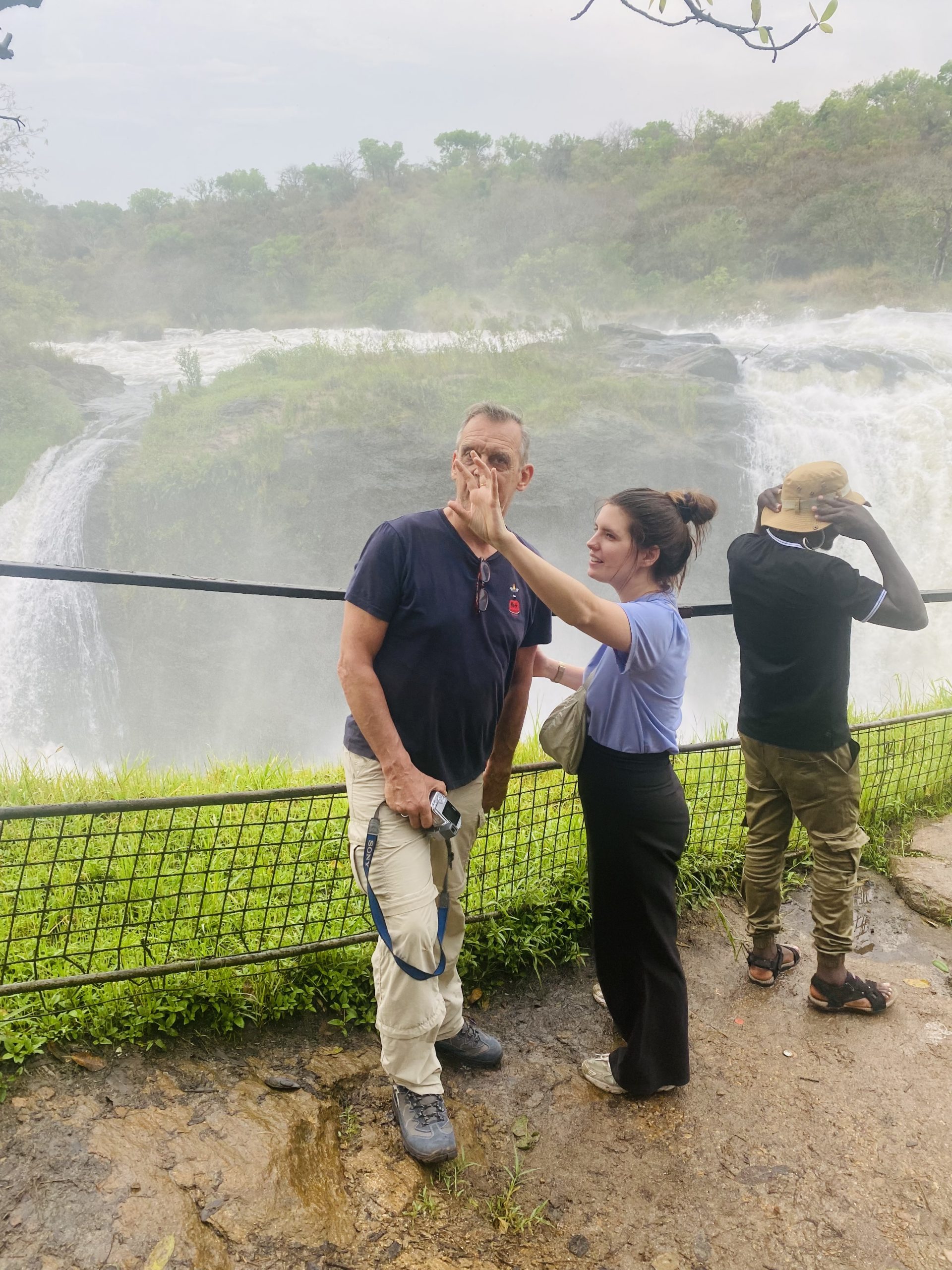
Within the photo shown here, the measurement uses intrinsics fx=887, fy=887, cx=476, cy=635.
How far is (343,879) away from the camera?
3.09 m

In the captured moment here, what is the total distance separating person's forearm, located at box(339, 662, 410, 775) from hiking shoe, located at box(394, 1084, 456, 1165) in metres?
0.79

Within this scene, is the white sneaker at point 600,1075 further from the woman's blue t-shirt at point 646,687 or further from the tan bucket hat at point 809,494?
the tan bucket hat at point 809,494

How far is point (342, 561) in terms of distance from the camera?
2258 centimetres

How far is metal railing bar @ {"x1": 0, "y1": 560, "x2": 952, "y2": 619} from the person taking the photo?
209cm

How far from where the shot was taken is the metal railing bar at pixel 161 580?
209 cm

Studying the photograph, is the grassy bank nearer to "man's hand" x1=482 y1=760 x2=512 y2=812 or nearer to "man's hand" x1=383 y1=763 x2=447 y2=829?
"man's hand" x1=482 y1=760 x2=512 y2=812

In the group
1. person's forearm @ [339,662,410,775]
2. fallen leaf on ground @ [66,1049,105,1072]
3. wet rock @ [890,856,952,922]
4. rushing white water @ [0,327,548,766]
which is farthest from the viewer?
rushing white water @ [0,327,548,766]

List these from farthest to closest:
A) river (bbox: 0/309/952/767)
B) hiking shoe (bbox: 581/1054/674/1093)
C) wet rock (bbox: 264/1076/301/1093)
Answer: river (bbox: 0/309/952/767) < hiking shoe (bbox: 581/1054/674/1093) < wet rock (bbox: 264/1076/301/1093)

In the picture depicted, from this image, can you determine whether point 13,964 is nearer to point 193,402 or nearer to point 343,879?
point 343,879

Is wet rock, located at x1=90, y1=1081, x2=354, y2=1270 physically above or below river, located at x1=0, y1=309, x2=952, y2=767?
above

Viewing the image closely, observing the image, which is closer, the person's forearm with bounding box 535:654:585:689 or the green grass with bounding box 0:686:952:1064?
the green grass with bounding box 0:686:952:1064

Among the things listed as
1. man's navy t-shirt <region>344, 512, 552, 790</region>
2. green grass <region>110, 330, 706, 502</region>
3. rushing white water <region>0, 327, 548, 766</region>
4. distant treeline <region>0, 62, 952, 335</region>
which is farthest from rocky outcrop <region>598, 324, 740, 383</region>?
man's navy t-shirt <region>344, 512, 552, 790</region>

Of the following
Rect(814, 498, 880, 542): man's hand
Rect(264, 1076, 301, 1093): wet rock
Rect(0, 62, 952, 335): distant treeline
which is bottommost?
Rect(264, 1076, 301, 1093): wet rock

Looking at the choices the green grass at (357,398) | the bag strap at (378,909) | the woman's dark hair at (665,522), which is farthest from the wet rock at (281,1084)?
the green grass at (357,398)
